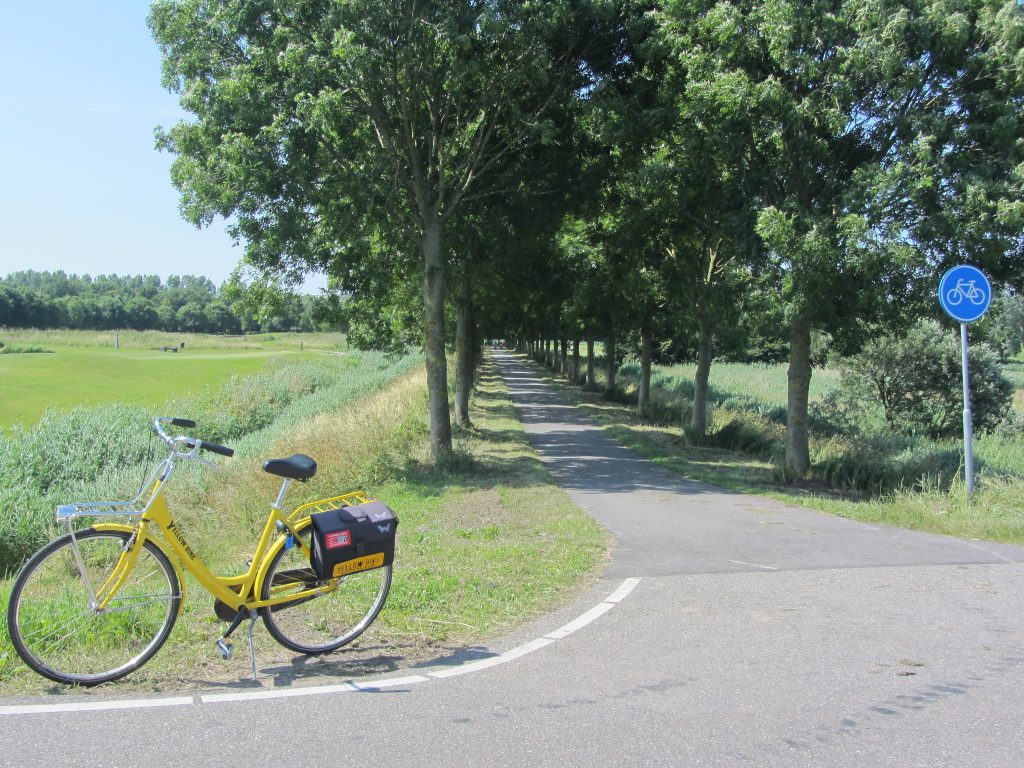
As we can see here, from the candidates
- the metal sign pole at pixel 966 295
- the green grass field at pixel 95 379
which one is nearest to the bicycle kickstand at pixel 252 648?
the metal sign pole at pixel 966 295

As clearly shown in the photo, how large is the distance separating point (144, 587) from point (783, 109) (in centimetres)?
1129

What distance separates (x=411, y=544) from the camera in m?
8.64

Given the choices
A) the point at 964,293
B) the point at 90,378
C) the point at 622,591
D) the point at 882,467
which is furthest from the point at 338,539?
the point at 90,378

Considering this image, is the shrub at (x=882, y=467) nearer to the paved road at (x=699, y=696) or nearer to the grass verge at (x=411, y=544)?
the grass verge at (x=411, y=544)

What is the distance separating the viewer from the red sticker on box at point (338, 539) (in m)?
5.11

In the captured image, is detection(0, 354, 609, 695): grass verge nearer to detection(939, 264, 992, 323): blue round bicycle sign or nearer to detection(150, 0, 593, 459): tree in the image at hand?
detection(150, 0, 593, 459): tree

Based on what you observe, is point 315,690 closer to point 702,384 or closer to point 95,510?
point 95,510

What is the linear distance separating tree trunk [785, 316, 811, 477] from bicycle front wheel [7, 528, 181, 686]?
38.8 feet

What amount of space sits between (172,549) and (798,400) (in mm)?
12012

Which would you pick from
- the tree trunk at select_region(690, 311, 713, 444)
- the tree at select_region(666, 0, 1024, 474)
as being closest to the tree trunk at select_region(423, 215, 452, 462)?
the tree at select_region(666, 0, 1024, 474)

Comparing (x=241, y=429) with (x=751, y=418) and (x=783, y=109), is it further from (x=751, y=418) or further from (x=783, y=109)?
(x=783, y=109)

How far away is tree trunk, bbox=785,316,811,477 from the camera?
1457 cm

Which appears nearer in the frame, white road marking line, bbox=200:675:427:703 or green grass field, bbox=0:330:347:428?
white road marking line, bbox=200:675:427:703

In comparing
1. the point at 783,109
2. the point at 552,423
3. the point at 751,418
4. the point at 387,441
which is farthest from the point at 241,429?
the point at 783,109
